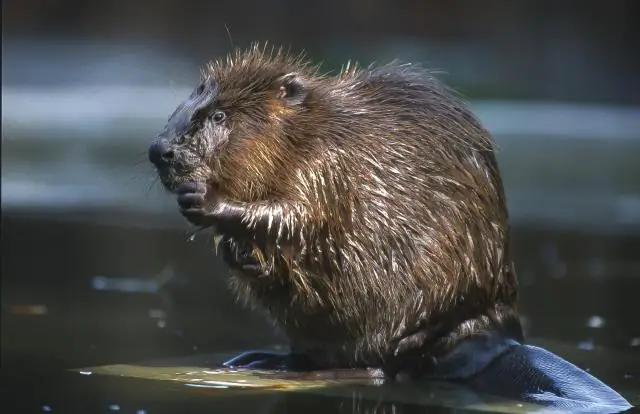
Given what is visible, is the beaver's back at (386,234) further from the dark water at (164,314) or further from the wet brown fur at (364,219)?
the dark water at (164,314)

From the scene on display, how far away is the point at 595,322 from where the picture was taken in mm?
4793

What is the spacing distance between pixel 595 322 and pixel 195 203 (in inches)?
67.7

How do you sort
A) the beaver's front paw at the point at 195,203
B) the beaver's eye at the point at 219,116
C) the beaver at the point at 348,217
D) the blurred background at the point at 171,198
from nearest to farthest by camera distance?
the beaver's front paw at the point at 195,203 → the beaver at the point at 348,217 → the beaver's eye at the point at 219,116 → the blurred background at the point at 171,198

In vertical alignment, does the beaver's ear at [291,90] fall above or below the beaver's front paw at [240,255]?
above

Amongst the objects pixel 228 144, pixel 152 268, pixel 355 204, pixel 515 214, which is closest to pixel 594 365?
pixel 355 204

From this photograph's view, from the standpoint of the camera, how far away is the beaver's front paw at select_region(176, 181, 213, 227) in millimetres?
3627

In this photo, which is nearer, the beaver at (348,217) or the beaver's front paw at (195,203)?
the beaver's front paw at (195,203)

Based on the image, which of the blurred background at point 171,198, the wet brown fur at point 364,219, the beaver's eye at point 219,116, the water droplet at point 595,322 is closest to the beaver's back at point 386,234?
the wet brown fur at point 364,219

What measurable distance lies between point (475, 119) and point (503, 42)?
11.1 meters

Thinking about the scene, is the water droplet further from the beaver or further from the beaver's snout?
the beaver's snout

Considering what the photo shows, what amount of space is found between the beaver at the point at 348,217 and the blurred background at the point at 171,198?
427mm

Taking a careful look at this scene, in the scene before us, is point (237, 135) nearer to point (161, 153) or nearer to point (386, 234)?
point (161, 153)

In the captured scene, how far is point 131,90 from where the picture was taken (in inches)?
541

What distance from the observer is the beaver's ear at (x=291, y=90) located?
3.92 meters
